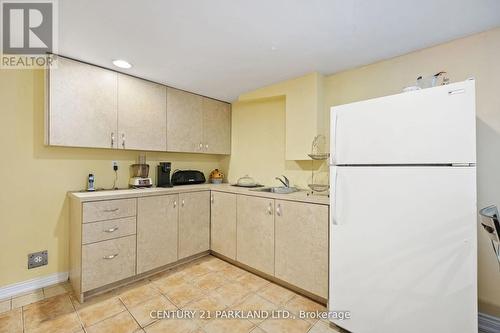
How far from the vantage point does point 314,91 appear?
2.32 m

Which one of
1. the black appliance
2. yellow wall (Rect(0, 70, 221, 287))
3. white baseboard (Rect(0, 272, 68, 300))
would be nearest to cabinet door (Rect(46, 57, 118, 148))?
yellow wall (Rect(0, 70, 221, 287))

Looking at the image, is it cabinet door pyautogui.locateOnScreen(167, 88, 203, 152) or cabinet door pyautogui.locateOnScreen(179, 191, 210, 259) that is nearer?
cabinet door pyautogui.locateOnScreen(179, 191, 210, 259)

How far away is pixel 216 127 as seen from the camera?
10.8 ft

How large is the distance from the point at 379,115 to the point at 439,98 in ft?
0.97

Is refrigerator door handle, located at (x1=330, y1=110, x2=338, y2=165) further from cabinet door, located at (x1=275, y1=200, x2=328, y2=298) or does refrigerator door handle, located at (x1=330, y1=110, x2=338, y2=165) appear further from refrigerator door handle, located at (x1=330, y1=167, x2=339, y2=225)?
cabinet door, located at (x1=275, y1=200, x2=328, y2=298)

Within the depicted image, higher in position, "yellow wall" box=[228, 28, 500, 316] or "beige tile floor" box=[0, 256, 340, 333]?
"yellow wall" box=[228, 28, 500, 316]

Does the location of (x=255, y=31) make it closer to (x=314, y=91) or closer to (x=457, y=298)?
(x=314, y=91)

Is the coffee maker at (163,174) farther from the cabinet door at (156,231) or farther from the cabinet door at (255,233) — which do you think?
the cabinet door at (255,233)

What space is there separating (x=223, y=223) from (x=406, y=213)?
192 cm

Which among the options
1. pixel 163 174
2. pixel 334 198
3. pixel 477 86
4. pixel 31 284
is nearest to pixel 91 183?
pixel 163 174

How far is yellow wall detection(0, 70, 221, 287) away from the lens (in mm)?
1936

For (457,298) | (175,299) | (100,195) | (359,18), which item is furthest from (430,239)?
(100,195)

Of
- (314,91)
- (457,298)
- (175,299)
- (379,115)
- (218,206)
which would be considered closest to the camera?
(457,298)

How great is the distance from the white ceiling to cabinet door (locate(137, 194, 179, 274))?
141 centimetres
